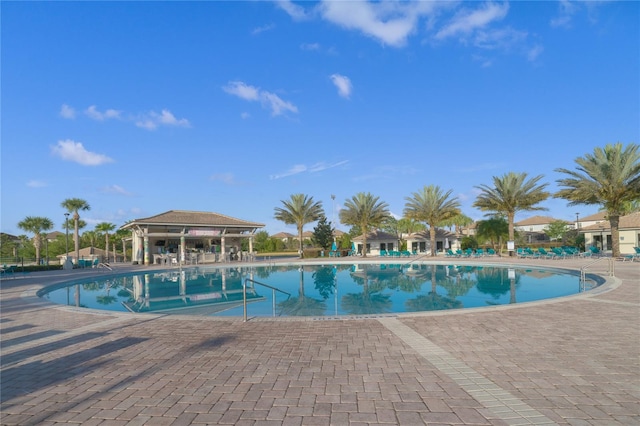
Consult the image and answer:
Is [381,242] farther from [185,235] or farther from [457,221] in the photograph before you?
[457,221]

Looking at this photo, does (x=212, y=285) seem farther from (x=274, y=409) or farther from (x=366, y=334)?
(x=274, y=409)

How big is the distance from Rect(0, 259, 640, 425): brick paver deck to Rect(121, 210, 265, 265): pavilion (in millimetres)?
21698

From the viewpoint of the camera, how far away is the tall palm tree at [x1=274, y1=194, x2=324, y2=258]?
37.1 m

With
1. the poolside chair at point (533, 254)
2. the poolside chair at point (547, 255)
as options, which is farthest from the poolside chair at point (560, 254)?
the poolside chair at point (533, 254)

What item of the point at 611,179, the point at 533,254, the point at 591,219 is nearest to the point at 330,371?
the point at 611,179

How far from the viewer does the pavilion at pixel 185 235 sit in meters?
28.3

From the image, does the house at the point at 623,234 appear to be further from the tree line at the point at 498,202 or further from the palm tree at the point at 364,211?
the palm tree at the point at 364,211

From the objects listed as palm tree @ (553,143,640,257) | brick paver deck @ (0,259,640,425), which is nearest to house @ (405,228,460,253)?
palm tree @ (553,143,640,257)

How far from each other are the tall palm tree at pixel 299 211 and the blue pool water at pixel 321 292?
52.5 feet

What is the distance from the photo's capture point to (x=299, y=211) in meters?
37.1

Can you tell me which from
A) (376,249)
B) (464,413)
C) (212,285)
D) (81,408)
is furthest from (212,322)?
(376,249)

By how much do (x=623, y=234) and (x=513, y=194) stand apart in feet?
36.4

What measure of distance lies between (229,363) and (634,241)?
1445 inches

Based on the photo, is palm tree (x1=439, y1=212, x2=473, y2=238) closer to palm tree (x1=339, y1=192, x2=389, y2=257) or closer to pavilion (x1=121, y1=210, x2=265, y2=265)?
palm tree (x1=339, y1=192, x2=389, y2=257)
